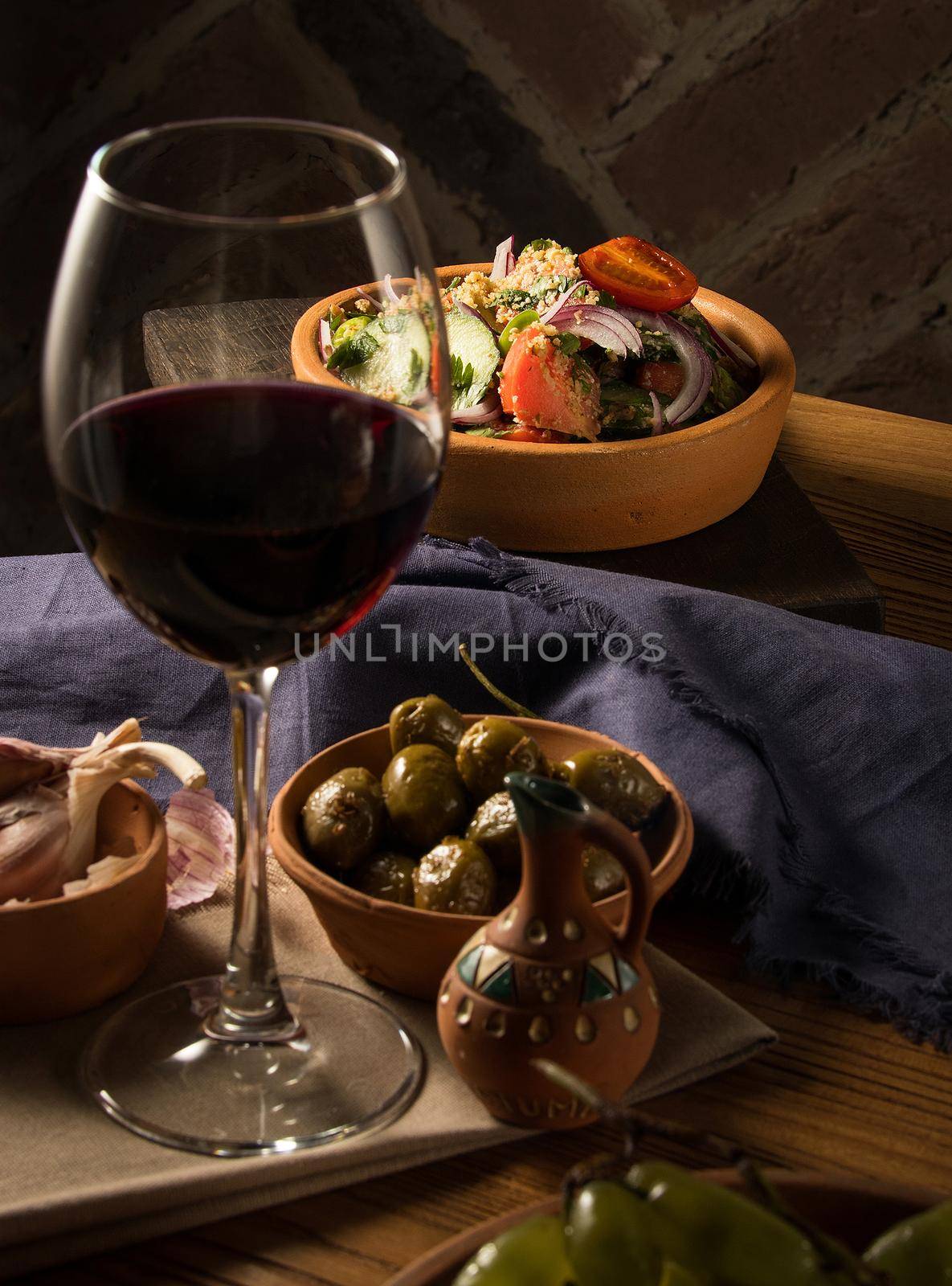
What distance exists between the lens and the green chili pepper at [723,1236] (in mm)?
355

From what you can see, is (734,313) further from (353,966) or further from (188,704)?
(353,966)

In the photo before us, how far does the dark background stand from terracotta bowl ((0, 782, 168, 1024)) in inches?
82.9

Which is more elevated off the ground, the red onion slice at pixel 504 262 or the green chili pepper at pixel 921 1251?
the red onion slice at pixel 504 262

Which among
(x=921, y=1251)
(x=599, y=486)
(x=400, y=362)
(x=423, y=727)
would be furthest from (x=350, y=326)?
(x=599, y=486)

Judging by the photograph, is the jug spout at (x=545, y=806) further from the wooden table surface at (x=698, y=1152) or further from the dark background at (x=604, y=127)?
the dark background at (x=604, y=127)

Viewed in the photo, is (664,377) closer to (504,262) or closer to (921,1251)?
(504,262)

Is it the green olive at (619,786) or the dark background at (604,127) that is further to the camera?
the dark background at (604,127)

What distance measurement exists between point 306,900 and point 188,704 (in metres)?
0.21

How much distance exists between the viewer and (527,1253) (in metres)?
0.36

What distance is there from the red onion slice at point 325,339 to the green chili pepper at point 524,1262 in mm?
432

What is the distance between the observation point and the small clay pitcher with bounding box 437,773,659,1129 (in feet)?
1.82

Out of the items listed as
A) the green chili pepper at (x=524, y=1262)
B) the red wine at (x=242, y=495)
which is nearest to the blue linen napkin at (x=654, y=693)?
the red wine at (x=242, y=495)

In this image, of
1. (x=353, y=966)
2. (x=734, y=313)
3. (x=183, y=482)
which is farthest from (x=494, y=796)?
(x=734, y=313)

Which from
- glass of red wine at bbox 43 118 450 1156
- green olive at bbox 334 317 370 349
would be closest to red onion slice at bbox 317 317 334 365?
green olive at bbox 334 317 370 349
